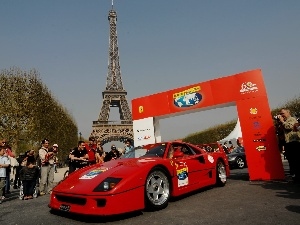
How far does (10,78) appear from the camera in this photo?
23188 mm

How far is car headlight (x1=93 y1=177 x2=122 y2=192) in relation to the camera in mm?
3922

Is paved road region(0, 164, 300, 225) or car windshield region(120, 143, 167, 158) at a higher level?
car windshield region(120, 143, 167, 158)

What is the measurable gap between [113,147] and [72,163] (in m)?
2.30

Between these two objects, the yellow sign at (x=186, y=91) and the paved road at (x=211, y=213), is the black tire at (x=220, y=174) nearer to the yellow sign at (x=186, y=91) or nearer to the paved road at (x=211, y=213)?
the paved road at (x=211, y=213)

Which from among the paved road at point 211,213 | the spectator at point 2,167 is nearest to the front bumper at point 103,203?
the paved road at point 211,213

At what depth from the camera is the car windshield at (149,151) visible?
17.6 feet

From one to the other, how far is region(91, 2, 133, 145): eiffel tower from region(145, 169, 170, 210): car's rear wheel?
43334mm

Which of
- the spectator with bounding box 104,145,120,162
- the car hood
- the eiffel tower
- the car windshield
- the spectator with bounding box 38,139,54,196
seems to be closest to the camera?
the car hood

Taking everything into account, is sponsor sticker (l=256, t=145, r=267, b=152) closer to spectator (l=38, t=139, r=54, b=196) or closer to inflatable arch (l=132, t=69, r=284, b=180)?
inflatable arch (l=132, t=69, r=284, b=180)

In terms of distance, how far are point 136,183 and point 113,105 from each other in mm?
60695

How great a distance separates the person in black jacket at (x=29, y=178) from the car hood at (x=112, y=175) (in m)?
2.86

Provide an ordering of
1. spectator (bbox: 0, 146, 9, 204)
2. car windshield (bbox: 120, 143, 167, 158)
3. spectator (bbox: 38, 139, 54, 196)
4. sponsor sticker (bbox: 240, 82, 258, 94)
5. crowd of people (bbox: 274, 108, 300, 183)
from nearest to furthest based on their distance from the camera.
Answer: car windshield (bbox: 120, 143, 167, 158) < crowd of people (bbox: 274, 108, 300, 183) < spectator (bbox: 0, 146, 9, 204) < spectator (bbox: 38, 139, 54, 196) < sponsor sticker (bbox: 240, 82, 258, 94)

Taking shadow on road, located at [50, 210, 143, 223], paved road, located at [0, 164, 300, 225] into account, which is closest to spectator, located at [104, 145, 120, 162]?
paved road, located at [0, 164, 300, 225]

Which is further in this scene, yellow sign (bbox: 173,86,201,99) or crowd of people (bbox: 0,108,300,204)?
yellow sign (bbox: 173,86,201,99)
